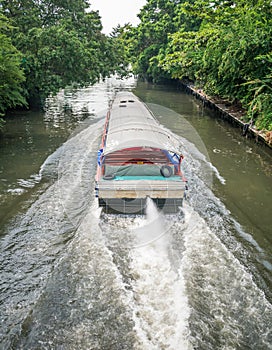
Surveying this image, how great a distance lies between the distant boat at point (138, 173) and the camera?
23.8ft

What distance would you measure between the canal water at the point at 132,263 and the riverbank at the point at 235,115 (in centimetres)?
228

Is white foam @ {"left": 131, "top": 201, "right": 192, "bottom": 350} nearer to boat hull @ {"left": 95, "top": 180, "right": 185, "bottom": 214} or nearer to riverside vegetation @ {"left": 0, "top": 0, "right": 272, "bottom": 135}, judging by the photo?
boat hull @ {"left": 95, "top": 180, "right": 185, "bottom": 214}

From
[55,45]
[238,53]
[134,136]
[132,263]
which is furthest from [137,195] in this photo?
[55,45]

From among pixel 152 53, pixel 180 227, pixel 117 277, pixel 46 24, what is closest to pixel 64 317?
pixel 117 277

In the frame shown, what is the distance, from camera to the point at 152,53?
37.9 m

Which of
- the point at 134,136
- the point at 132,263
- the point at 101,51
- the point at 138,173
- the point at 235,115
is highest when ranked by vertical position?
the point at 101,51

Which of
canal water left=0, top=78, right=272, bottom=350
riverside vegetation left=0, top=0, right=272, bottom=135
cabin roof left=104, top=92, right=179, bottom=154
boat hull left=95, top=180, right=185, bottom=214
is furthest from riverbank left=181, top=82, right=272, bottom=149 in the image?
boat hull left=95, top=180, right=185, bottom=214

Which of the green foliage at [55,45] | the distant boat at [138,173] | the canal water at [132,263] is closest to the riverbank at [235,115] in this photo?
the canal water at [132,263]

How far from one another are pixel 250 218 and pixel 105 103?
739 inches

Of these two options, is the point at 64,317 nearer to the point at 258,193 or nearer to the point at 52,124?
the point at 258,193

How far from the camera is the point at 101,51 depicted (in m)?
22.4

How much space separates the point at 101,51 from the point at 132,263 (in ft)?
65.5

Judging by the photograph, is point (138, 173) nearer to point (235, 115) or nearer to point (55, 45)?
point (235, 115)

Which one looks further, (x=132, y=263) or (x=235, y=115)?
(x=235, y=115)
